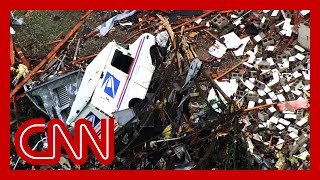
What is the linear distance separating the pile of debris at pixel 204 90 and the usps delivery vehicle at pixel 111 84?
0.06 metres

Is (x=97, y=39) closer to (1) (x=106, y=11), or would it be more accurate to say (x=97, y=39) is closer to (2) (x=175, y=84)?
(1) (x=106, y=11)

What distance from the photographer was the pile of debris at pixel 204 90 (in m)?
12.5

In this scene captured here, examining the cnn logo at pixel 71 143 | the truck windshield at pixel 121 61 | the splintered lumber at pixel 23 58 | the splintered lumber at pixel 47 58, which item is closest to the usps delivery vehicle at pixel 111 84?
the truck windshield at pixel 121 61

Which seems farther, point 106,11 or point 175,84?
point 106,11

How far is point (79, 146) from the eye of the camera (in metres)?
12.0

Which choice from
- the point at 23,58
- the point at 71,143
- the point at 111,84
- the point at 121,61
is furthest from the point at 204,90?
the point at 23,58

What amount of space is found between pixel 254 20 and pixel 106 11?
9.35 ft

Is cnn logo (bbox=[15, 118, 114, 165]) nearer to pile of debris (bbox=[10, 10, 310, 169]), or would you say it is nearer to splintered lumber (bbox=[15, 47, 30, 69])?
pile of debris (bbox=[10, 10, 310, 169])

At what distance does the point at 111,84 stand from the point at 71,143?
4.02ft

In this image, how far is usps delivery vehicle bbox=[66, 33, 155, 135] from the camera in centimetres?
1259

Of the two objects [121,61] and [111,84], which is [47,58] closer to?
[121,61]

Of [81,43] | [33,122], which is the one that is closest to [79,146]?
[33,122]

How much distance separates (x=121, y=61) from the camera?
13031 millimetres

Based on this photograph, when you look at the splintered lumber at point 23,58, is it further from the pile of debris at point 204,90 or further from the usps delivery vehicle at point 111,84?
the usps delivery vehicle at point 111,84
